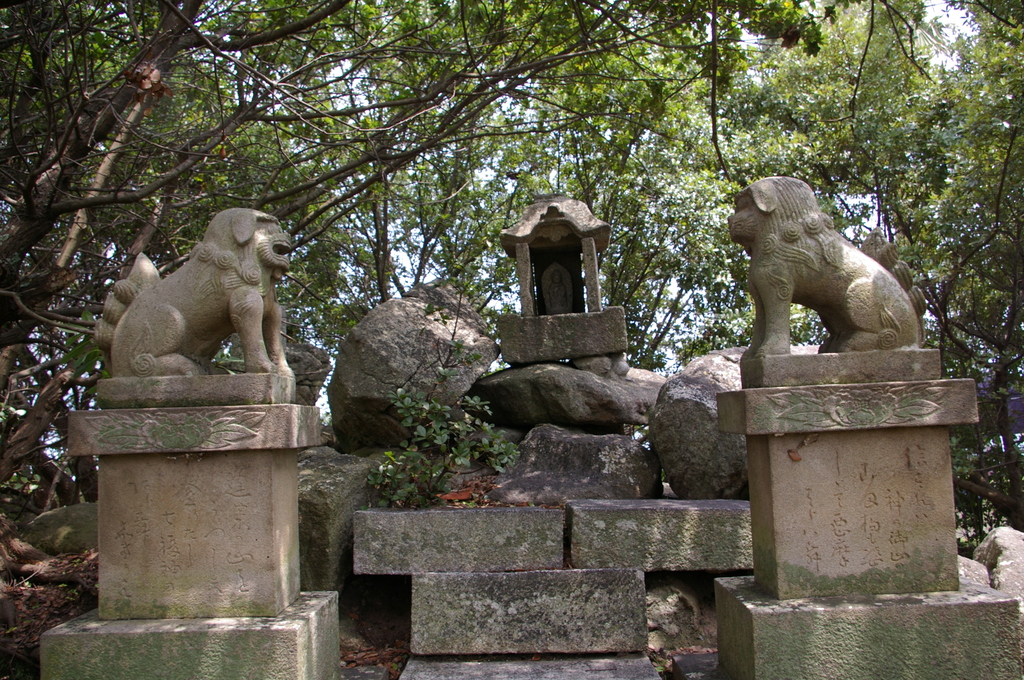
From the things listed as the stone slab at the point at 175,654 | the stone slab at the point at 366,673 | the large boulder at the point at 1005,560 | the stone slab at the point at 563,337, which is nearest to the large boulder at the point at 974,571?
the large boulder at the point at 1005,560

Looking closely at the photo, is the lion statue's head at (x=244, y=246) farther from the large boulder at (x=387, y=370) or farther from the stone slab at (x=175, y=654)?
the large boulder at (x=387, y=370)

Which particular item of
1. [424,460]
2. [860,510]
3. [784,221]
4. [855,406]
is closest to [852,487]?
[860,510]

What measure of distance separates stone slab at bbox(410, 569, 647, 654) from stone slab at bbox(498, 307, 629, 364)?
2.60 meters

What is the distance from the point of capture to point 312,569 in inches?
163

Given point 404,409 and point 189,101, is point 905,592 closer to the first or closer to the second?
point 404,409

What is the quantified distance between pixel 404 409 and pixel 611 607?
6.14 feet

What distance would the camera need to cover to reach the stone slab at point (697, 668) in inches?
128

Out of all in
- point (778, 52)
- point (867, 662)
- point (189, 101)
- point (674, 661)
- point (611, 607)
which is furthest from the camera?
point (778, 52)

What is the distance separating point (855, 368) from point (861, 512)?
0.58 meters

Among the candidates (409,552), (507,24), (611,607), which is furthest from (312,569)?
(507,24)

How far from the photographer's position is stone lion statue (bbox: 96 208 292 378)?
3.08 m

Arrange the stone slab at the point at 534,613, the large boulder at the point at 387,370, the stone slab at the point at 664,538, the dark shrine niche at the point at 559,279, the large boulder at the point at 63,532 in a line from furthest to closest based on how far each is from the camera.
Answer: the dark shrine niche at the point at 559,279, the large boulder at the point at 387,370, the large boulder at the point at 63,532, the stone slab at the point at 664,538, the stone slab at the point at 534,613

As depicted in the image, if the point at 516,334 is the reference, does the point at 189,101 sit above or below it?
above

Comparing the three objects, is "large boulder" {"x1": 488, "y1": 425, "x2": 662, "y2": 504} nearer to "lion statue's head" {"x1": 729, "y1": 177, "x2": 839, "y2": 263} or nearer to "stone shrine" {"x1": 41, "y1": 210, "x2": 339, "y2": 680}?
"stone shrine" {"x1": 41, "y1": 210, "x2": 339, "y2": 680}
